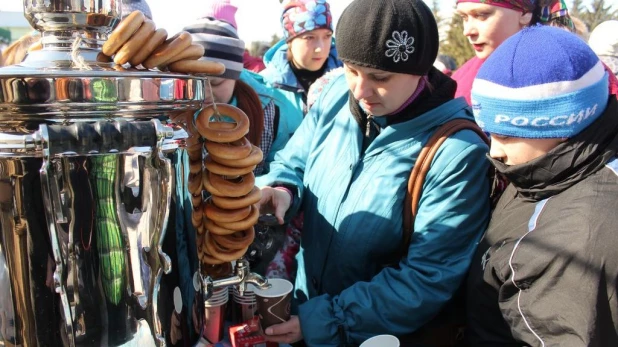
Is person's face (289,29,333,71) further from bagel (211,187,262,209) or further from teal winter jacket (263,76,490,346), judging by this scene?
bagel (211,187,262,209)

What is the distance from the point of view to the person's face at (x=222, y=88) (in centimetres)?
224

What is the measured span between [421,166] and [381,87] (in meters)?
0.27

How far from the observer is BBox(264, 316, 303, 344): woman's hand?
4.33ft

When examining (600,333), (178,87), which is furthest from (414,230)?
(178,87)

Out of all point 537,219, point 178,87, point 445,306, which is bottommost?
point 445,306

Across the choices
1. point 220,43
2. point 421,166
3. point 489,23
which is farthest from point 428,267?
point 220,43

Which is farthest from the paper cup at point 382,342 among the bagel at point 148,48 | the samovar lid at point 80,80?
the bagel at point 148,48

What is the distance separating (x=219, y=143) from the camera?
3.31 ft

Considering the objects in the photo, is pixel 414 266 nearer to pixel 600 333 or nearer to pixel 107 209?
pixel 600 333

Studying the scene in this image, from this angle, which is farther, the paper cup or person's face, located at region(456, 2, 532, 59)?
person's face, located at region(456, 2, 532, 59)

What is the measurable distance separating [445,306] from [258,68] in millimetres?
3372

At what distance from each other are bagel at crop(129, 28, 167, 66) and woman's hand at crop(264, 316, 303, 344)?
0.76 m

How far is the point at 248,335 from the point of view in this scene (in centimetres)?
129

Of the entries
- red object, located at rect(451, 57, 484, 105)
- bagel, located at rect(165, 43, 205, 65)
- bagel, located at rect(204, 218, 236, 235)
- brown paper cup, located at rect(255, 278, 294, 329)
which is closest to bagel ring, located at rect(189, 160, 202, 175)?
bagel, located at rect(204, 218, 236, 235)
